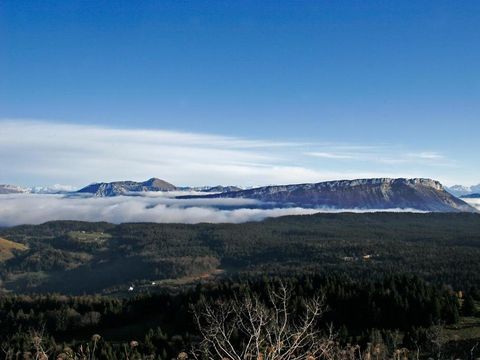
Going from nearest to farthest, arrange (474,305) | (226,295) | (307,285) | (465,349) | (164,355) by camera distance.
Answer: (465,349)
(164,355)
(474,305)
(307,285)
(226,295)

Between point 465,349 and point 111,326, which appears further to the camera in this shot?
point 111,326

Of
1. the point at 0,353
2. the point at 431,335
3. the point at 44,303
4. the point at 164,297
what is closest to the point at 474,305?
the point at 431,335

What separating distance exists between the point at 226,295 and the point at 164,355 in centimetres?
5033

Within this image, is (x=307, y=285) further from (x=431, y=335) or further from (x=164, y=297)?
(x=431, y=335)

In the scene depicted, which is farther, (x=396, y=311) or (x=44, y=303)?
(x=44, y=303)

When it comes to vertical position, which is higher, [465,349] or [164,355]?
[465,349]

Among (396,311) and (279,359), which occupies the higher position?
(279,359)

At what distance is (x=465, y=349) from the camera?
6944 centimetres

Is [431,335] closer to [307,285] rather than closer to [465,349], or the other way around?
[465,349]

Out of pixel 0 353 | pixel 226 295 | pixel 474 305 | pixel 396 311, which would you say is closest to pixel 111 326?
pixel 226 295

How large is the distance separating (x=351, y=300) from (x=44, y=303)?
9340 cm

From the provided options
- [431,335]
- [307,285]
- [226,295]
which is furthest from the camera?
[226,295]

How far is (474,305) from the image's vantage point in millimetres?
99688

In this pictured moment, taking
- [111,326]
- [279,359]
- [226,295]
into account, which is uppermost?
[279,359]
